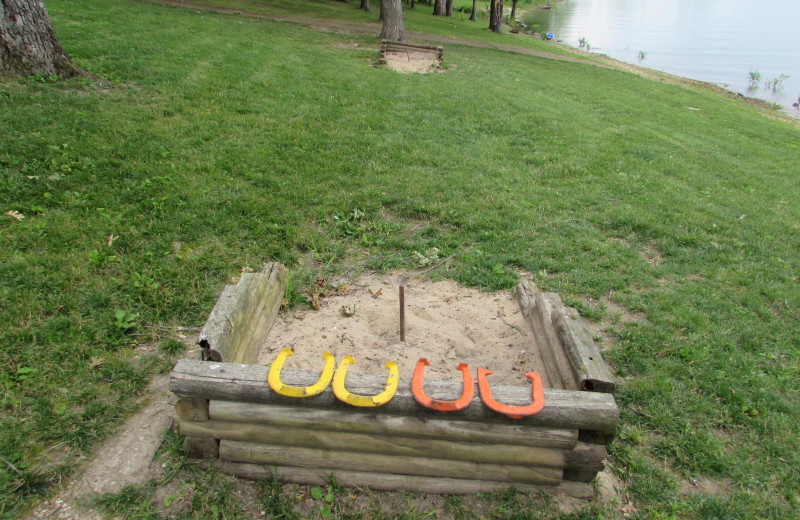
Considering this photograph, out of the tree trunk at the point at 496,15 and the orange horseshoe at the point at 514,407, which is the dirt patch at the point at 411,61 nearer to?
the orange horseshoe at the point at 514,407

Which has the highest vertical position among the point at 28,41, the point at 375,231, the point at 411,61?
the point at 411,61

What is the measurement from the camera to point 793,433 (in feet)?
10.8

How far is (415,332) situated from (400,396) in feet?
4.74

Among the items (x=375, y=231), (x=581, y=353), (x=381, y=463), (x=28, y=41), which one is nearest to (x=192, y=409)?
(x=381, y=463)

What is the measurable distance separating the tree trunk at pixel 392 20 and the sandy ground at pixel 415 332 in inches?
531

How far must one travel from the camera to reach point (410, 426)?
248cm

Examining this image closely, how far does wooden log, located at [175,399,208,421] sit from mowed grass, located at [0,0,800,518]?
0.47m

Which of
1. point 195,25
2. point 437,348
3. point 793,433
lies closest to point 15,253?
point 437,348

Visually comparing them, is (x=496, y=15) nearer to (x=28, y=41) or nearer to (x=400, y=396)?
(x=28, y=41)

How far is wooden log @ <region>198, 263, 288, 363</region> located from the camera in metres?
2.87

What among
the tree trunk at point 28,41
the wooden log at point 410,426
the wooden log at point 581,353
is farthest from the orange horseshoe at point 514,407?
the tree trunk at point 28,41

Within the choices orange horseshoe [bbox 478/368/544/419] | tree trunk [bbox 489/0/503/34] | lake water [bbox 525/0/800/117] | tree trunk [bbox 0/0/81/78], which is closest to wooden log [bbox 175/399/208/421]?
orange horseshoe [bbox 478/368/544/419]

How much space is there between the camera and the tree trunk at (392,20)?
50.8ft

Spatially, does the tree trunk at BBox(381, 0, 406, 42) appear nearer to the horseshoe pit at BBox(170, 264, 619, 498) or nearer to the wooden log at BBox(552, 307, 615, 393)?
the wooden log at BBox(552, 307, 615, 393)
